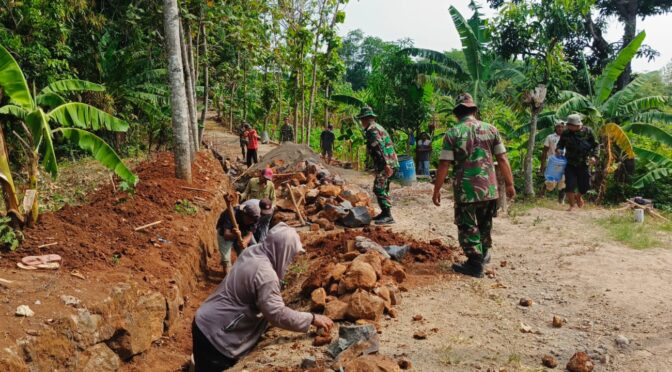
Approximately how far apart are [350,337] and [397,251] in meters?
2.36

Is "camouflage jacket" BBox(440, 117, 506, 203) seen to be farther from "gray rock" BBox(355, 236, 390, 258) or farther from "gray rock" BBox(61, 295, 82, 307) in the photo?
"gray rock" BBox(61, 295, 82, 307)

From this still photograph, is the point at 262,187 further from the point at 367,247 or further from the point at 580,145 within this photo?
the point at 580,145

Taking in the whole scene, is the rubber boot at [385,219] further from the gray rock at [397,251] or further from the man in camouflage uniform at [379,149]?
the gray rock at [397,251]

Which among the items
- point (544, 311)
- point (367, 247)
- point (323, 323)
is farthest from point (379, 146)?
point (323, 323)

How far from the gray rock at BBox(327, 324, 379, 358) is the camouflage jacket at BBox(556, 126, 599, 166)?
5.96 metres

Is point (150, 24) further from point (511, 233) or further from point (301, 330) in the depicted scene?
point (301, 330)

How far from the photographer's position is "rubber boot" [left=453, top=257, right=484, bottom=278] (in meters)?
5.34

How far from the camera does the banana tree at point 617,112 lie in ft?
38.2

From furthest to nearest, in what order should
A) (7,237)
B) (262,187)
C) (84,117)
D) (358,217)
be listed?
1. (262,187)
2. (358,217)
3. (84,117)
4. (7,237)

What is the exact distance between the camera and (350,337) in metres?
3.62

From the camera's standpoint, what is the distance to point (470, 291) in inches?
197

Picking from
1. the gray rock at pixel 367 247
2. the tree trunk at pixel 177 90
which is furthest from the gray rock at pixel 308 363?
the tree trunk at pixel 177 90

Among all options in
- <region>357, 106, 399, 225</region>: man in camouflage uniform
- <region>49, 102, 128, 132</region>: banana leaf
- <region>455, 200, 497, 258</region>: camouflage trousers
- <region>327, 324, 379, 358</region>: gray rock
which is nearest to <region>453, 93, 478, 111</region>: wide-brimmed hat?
<region>455, 200, 497, 258</region>: camouflage trousers

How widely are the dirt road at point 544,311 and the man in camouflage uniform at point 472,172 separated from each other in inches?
21.0
